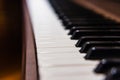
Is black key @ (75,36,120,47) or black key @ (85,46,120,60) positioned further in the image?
black key @ (75,36,120,47)

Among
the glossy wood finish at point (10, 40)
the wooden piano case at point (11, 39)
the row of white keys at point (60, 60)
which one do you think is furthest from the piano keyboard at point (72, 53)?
the glossy wood finish at point (10, 40)

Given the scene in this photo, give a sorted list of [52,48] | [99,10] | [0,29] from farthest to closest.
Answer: [0,29], [99,10], [52,48]

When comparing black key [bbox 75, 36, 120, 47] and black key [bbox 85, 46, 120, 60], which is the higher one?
black key [bbox 75, 36, 120, 47]

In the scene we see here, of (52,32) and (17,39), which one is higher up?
(52,32)

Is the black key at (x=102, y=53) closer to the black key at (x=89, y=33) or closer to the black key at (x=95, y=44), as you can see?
the black key at (x=95, y=44)

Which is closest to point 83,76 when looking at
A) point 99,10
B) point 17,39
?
point 99,10

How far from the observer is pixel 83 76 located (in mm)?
485

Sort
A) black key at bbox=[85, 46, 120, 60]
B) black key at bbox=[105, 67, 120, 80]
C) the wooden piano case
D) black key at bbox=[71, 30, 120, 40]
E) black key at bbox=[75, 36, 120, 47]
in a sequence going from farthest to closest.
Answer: the wooden piano case < black key at bbox=[71, 30, 120, 40] < black key at bbox=[75, 36, 120, 47] < black key at bbox=[85, 46, 120, 60] < black key at bbox=[105, 67, 120, 80]

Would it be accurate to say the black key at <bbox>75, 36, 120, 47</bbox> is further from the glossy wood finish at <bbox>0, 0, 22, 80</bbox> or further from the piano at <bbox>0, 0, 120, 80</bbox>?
the glossy wood finish at <bbox>0, 0, 22, 80</bbox>

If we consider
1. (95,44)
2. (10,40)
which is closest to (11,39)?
(10,40)

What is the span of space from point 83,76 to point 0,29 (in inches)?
117

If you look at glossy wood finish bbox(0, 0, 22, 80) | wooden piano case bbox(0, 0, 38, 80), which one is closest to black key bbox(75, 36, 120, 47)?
wooden piano case bbox(0, 0, 38, 80)

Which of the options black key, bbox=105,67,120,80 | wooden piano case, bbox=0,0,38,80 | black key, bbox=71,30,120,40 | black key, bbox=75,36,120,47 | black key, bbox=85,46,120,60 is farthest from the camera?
wooden piano case, bbox=0,0,38,80

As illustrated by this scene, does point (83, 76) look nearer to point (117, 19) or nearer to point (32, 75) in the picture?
point (32, 75)
